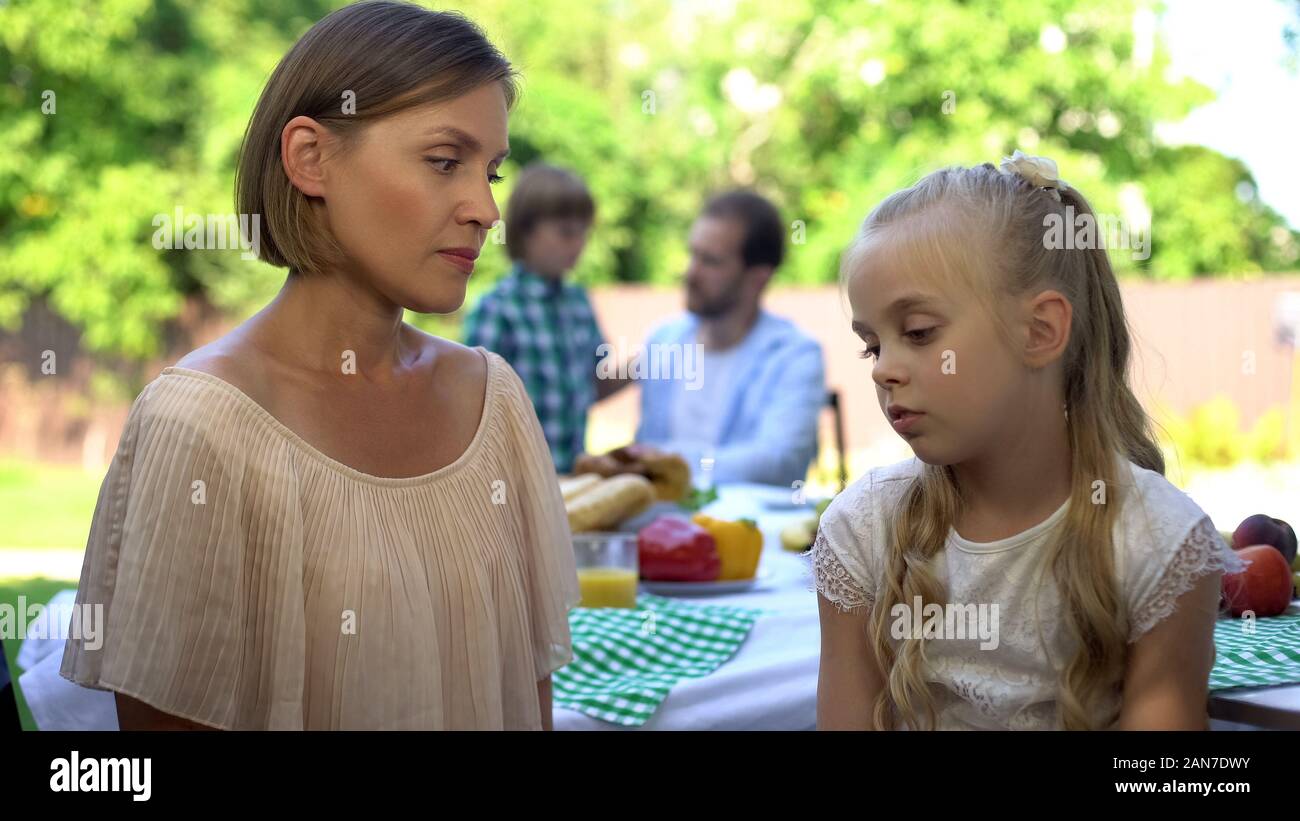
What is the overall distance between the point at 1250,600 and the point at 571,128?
58.3 ft

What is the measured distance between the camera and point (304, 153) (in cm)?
176

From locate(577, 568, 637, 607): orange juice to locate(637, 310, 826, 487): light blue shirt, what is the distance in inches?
73.5

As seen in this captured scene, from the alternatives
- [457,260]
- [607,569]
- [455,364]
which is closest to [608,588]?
[607,569]

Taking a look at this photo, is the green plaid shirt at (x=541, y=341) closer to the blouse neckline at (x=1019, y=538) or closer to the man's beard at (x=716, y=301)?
the man's beard at (x=716, y=301)

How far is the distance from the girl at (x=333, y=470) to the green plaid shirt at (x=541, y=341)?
3.36m

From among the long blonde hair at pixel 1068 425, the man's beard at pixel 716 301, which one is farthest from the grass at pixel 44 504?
the long blonde hair at pixel 1068 425

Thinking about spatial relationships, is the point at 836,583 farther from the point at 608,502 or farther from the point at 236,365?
the point at 608,502

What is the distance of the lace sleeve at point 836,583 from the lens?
175cm

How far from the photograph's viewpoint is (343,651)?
1.73 metres

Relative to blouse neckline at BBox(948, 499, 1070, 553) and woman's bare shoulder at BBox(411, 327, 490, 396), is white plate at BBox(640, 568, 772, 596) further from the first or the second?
blouse neckline at BBox(948, 499, 1070, 553)

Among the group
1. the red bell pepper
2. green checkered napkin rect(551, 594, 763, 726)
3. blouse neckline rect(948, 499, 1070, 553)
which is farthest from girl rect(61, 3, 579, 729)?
the red bell pepper

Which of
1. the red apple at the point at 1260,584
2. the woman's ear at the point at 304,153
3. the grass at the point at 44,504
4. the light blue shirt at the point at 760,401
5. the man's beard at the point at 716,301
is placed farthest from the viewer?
the grass at the point at 44,504

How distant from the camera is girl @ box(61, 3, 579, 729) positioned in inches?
64.6
